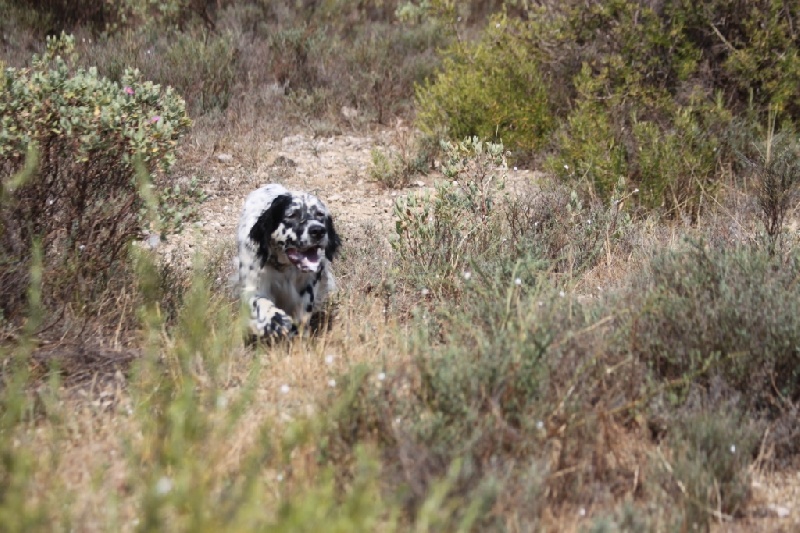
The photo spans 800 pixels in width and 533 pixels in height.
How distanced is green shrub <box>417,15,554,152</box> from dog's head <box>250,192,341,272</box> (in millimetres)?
2885

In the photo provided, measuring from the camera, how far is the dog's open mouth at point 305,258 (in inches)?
178

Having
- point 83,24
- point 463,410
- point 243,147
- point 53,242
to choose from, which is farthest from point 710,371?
point 83,24

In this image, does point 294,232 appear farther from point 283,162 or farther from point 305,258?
point 283,162

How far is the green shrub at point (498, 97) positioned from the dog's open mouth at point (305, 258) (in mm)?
2997

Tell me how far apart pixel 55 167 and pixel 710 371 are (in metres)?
2.91

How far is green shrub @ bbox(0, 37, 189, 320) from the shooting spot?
4277 millimetres

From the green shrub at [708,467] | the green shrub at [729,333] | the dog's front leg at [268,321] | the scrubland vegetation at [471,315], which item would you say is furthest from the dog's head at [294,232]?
the green shrub at [708,467]

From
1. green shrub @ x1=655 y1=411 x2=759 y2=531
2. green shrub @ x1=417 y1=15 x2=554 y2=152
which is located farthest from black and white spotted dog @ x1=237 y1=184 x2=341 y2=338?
green shrub @ x1=417 y1=15 x2=554 y2=152

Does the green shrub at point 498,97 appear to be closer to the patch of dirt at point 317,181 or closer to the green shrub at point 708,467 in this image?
the patch of dirt at point 317,181

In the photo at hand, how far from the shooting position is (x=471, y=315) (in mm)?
3986

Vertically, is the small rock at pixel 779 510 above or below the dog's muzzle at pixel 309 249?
below

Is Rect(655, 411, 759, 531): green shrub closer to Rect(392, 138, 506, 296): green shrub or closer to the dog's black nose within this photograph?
Rect(392, 138, 506, 296): green shrub

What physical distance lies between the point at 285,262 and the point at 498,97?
3.30 m

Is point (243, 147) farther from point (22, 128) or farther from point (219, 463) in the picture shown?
point (219, 463)
